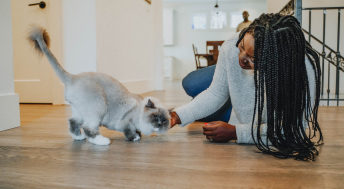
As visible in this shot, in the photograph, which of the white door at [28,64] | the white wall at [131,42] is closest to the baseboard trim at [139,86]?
the white wall at [131,42]

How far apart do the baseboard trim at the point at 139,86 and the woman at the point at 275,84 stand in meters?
2.45

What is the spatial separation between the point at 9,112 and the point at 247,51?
4.79 feet

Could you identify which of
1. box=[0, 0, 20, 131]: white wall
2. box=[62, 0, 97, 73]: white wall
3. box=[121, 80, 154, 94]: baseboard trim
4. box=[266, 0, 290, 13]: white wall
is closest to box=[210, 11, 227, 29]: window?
box=[266, 0, 290, 13]: white wall

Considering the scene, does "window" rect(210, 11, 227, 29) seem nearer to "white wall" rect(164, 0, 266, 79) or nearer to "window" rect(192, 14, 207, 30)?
"white wall" rect(164, 0, 266, 79)

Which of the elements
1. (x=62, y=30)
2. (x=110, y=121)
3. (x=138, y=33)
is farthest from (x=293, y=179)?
(x=138, y=33)

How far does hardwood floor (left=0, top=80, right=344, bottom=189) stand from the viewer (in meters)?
0.82

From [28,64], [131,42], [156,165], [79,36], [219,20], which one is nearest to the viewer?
[156,165]

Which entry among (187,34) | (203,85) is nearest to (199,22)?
(187,34)

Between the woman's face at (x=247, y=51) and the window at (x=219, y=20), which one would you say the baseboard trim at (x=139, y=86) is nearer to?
the woman's face at (x=247, y=51)

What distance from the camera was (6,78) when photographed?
1.71m

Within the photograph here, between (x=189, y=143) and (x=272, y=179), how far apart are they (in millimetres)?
531

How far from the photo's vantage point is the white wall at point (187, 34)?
9516mm

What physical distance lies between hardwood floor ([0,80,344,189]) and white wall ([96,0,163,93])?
1.75m

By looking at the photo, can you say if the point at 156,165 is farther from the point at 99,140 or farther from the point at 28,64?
the point at 28,64
